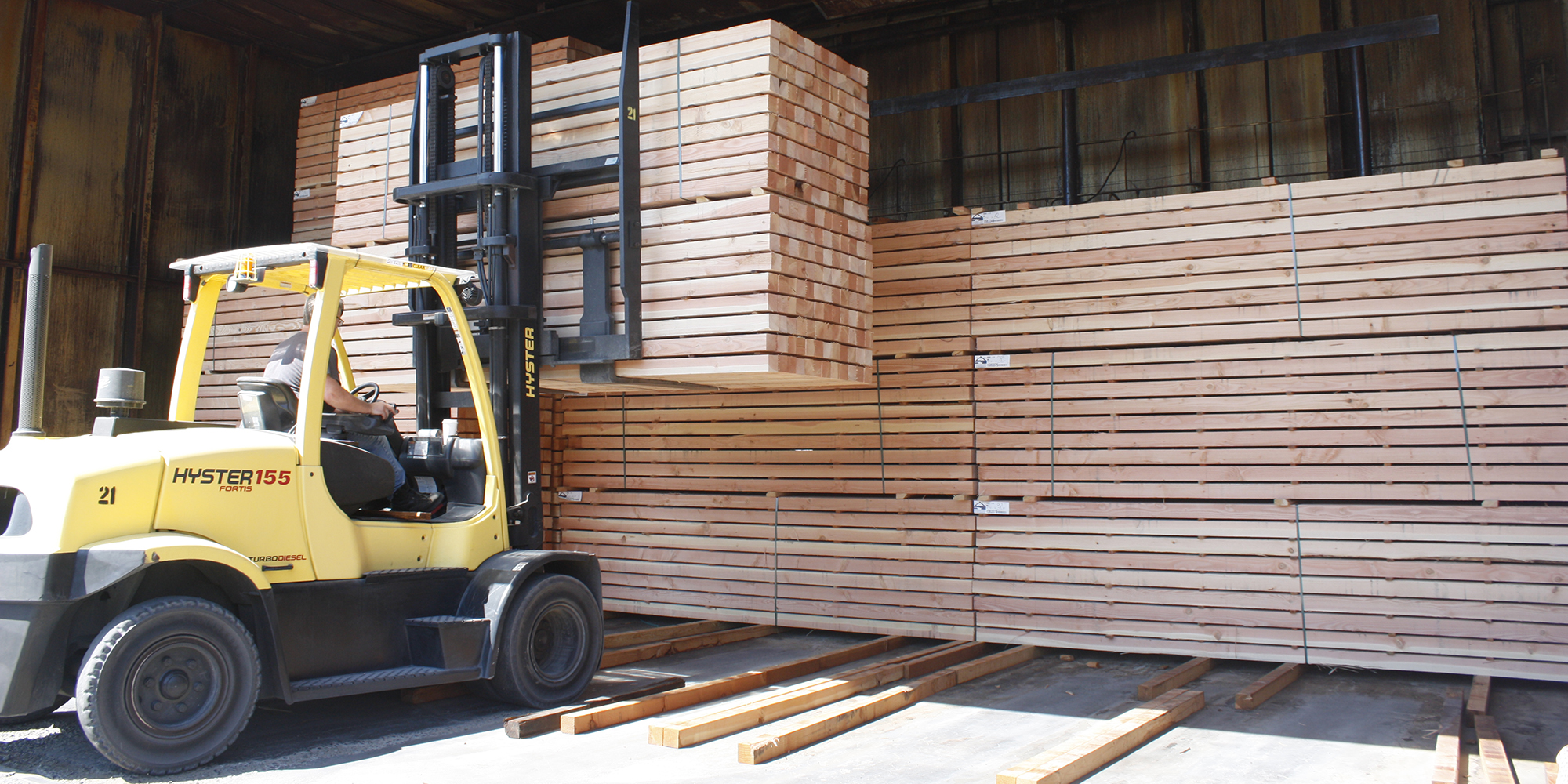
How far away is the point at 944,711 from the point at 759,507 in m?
2.76

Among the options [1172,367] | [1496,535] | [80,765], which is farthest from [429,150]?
[1496,535]

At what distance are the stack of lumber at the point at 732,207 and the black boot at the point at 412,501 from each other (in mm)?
1224

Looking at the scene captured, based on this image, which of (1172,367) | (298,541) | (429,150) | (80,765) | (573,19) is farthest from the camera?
(573,19)

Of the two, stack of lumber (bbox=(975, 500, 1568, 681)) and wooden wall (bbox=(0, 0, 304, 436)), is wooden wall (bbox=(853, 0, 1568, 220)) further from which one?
wooden wall (bbox=(0, 0, 304, 436))

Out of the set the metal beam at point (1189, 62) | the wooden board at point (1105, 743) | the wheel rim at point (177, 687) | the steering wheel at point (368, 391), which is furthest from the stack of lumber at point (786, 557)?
the wheel rim at point (177, 687)

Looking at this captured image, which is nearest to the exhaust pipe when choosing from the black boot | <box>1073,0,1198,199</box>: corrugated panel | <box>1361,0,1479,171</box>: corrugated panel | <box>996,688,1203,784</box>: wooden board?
the black boot

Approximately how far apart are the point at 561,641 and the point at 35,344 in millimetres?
2534

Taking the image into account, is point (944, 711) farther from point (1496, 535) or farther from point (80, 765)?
point (80, 765)

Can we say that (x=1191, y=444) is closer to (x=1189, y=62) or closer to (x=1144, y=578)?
(x=1144, y=578)

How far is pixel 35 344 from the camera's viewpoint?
14.6 feet

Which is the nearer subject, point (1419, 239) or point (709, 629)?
point (1419, 239)

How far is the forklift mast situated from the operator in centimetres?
50

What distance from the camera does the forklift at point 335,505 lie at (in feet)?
12.1

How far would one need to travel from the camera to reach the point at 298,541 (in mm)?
4246
